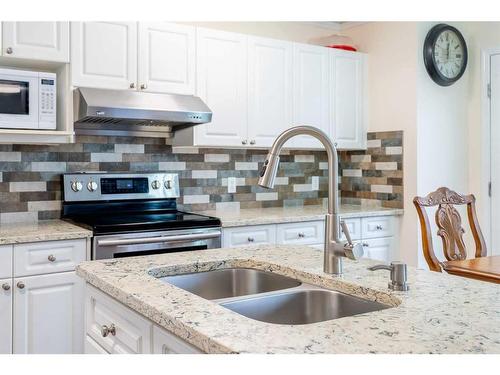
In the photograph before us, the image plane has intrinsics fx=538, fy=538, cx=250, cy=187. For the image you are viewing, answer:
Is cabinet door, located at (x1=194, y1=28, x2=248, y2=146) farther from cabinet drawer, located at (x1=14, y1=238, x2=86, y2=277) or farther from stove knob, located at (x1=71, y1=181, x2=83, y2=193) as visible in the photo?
cabinet drawer, located at (x1=14, y1=238, x2=86, y2=277)

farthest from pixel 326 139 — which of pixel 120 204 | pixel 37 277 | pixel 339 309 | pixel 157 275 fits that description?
pixel 120 204

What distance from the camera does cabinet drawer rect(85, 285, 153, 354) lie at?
1.33m

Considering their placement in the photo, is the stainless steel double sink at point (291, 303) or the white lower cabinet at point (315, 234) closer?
the stainless steel double sink at point (291, 303)

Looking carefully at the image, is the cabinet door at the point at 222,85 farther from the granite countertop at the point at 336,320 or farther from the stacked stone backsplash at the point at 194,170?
the granite countertop at the point at 336,320

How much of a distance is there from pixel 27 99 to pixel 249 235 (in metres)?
1.50

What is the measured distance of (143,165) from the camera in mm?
3645

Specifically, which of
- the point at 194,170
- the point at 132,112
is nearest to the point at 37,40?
the point at 132,112

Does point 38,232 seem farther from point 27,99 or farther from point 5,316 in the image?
point 27,99

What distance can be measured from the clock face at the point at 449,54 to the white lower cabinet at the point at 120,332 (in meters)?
3.30

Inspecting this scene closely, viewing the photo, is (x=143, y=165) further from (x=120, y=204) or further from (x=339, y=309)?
(x=339, y=309)

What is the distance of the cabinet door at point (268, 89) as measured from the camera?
3752mm

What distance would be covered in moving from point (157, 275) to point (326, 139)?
0.69 meters

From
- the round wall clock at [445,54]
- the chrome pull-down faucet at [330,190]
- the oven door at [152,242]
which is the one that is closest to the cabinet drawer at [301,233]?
the oven door at [152,242]

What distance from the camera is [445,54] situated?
4.07 m
